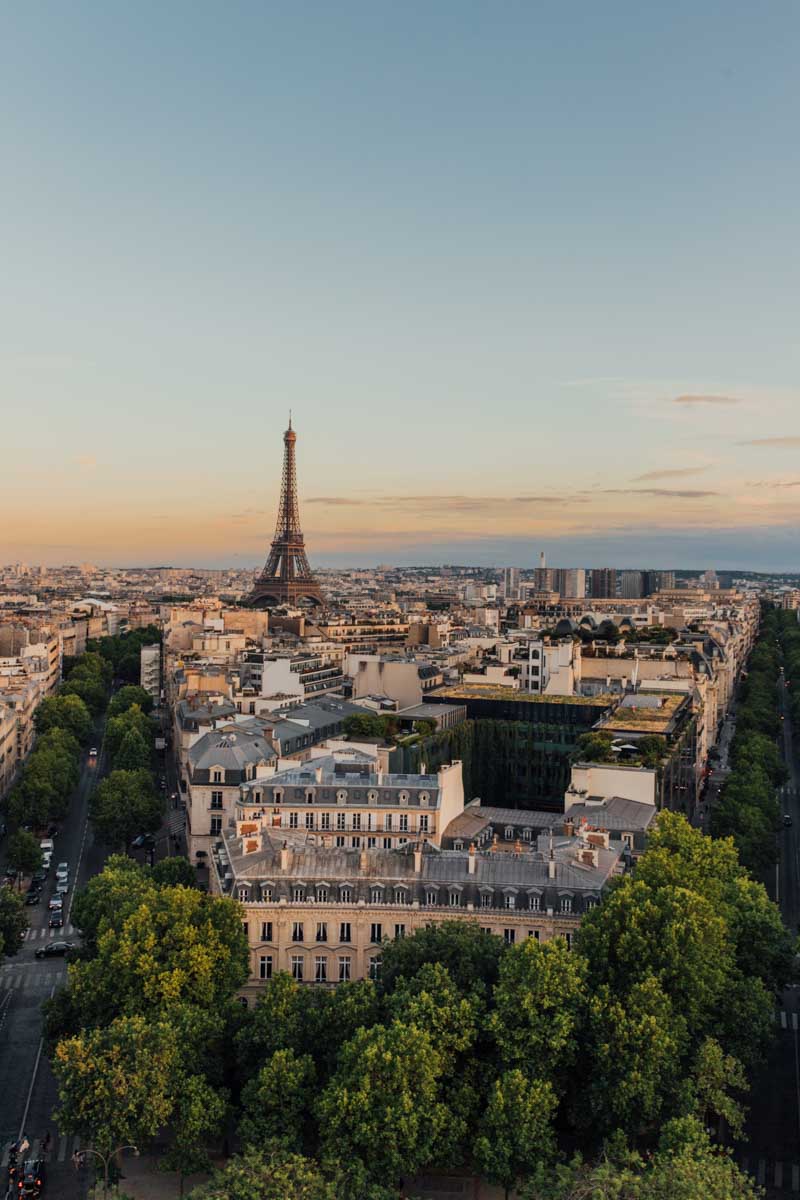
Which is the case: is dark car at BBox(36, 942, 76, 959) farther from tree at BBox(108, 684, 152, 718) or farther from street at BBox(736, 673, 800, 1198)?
tree at BBox(108, 684, 152, 718)

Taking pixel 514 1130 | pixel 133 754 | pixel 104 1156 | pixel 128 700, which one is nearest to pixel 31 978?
pixel 104 1156

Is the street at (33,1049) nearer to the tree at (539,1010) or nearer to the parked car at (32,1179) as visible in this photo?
the parked car at (32,1179)

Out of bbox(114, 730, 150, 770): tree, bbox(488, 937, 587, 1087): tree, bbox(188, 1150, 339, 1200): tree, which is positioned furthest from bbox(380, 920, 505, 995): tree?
bbox(114, 730, 150, 770): tree

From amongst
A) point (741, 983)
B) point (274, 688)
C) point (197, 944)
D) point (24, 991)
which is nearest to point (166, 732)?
point (274, 688)

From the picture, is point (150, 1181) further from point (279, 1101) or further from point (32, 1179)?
point (279, 1101)

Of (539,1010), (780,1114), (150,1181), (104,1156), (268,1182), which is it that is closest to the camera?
(268,1182)
